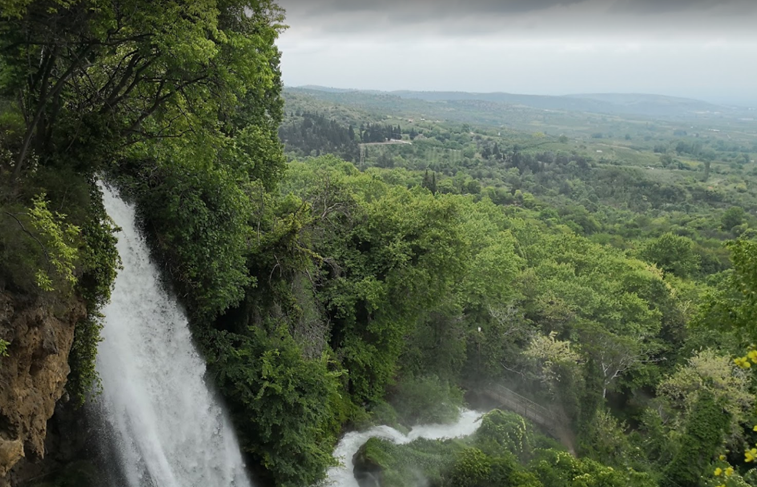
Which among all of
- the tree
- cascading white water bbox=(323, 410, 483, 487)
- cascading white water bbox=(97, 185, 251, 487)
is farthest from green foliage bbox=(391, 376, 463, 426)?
the tree

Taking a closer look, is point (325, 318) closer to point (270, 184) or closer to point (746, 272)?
point (270, 184)

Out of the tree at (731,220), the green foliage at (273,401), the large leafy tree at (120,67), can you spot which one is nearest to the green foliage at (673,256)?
the tree at (731,220)

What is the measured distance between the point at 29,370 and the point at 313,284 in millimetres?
11268

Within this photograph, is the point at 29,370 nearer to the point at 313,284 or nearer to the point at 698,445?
the point at 313,284

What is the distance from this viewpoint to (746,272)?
12445mm

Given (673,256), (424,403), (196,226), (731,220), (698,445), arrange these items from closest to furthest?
(196,226), (698,445), (424,403), (673,256), (731,220)

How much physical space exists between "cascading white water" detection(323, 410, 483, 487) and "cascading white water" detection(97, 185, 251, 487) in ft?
12.4

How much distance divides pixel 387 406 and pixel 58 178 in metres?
15.3

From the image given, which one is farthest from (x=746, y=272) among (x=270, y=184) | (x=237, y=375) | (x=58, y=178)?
(x=58, y=178)

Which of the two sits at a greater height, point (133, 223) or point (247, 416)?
point (133, 223)

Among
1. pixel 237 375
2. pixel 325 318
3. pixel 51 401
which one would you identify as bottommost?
pixel 325 318

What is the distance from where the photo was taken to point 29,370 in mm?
7719

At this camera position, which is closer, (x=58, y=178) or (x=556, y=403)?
(x=58, y=178)

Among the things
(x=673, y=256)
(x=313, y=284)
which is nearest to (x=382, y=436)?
(x=313, y=284)
